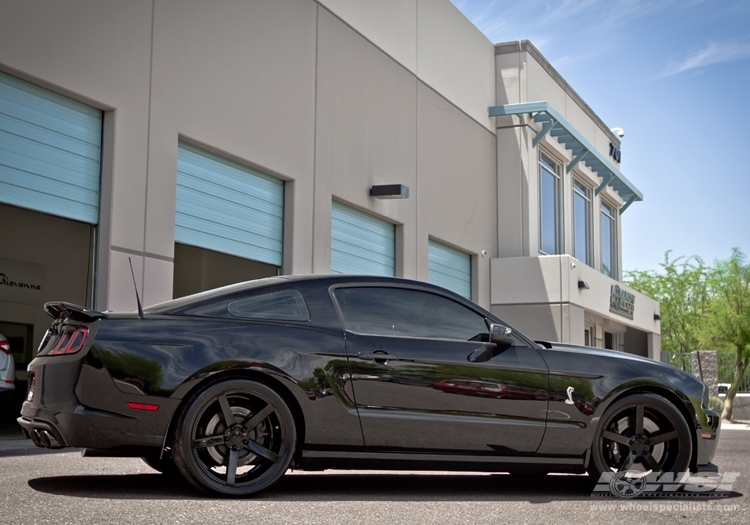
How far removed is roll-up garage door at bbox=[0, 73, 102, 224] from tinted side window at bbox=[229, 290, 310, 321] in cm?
557

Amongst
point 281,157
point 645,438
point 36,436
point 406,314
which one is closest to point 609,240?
point 281,157

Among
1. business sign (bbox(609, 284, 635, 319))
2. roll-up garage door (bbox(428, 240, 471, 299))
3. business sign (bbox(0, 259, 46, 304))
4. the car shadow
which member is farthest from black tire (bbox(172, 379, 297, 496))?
business sign (bbox(609, 284, 635, 319))

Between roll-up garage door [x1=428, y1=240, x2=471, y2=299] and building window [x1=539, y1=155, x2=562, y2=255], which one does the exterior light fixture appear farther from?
building window [x1=539, y1=155, x2=562, y2=255]

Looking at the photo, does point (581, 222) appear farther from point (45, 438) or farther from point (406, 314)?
point (45, 438)

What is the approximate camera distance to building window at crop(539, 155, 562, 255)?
86.5ft

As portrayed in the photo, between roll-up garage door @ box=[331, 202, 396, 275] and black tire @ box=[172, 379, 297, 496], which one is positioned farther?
roll-up garage door @ box=[331, 202, 396, 275]

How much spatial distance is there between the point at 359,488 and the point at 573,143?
74.9 ft

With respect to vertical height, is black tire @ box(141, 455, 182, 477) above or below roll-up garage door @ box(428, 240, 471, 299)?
below

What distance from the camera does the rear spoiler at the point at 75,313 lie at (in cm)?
540

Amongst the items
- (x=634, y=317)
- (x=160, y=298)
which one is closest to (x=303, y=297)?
(x=160, y=298)

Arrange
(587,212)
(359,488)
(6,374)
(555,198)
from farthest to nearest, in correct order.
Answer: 1. (587,212)
2. (555,198)
3. (6,374)
4. (359,488)

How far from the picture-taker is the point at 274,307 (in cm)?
587

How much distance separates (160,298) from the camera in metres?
12.3

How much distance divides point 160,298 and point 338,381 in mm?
7080
